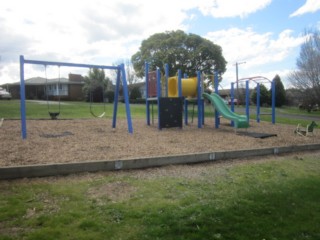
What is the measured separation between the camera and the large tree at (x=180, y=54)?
2458 centimetres

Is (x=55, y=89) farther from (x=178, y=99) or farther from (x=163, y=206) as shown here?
(x=163, y=206)

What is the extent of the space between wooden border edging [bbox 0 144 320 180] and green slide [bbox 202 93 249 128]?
340cm

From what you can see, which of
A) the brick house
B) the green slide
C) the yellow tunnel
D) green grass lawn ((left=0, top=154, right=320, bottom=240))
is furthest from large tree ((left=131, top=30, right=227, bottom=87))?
the brick house

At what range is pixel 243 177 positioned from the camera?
225 inches

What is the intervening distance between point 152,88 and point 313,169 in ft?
26.8

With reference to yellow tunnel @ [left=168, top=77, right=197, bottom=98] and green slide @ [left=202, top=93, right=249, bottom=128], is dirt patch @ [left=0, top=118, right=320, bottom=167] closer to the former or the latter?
green slide @ [left=202, top=93, right=249, bottom=128]

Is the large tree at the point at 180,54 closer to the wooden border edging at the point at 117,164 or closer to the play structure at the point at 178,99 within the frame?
the play structure at the point at 178,99

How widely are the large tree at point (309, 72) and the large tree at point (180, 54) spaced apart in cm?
1258

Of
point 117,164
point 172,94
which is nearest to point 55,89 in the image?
point 172,94

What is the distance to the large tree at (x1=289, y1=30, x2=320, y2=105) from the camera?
Result: 32828 millimetres

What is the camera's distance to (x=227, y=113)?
40.3 ft

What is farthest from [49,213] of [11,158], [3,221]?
[11,158]

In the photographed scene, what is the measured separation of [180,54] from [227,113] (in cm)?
1342

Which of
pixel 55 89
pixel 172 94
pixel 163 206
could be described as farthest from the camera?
pixel 55 89
